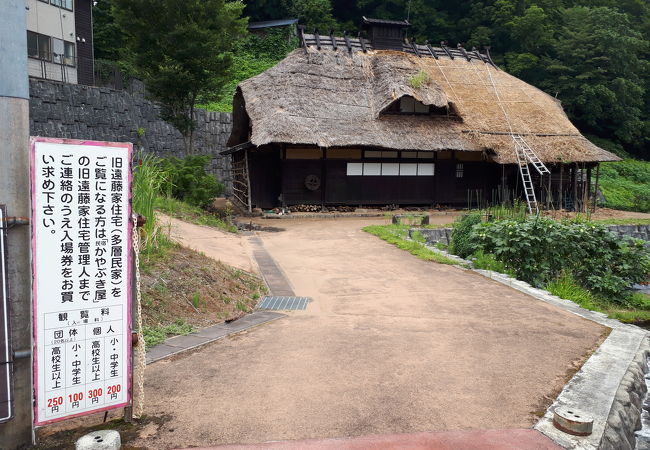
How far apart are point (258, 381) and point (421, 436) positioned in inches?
53.8

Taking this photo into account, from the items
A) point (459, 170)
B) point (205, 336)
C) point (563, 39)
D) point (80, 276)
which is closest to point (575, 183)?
point (459, 170)

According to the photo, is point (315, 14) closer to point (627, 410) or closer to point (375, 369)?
point (375, 369)

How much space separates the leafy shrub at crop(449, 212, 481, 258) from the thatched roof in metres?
5.98

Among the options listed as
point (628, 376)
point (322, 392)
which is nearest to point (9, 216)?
point (322, 392)

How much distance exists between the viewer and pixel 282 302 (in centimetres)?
625

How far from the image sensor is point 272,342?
185 inches

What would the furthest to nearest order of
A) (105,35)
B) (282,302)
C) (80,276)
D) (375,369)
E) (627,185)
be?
(105,35) < (627,185) < (282,302) < (375,369) < (80,276)

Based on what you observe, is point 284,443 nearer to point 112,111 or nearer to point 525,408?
point 525,408

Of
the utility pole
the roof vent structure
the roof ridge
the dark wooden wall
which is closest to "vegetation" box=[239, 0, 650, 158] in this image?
the roof ridge

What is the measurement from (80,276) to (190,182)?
1199 cm

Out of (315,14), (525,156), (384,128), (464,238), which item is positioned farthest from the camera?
(315,14)

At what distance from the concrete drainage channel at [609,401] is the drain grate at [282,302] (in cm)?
325

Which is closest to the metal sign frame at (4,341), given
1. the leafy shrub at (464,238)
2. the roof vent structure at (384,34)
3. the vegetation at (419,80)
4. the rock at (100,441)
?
the rock at (100,441)

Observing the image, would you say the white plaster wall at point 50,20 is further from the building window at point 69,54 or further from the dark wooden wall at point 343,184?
the dark wooden wall at point 343,184
